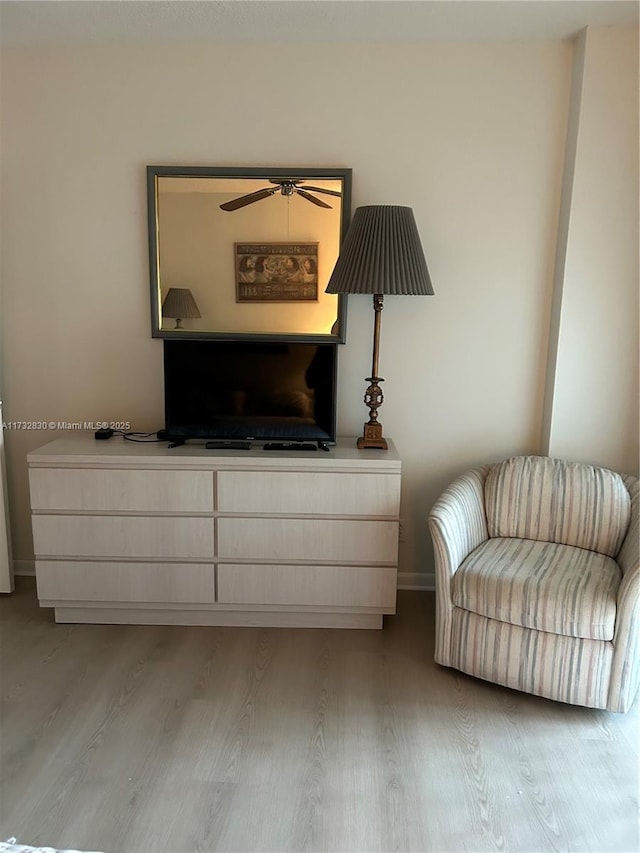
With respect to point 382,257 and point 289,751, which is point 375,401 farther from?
point 289,751

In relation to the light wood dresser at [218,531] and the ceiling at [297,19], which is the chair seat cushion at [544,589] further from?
the ceiling at [297,19]

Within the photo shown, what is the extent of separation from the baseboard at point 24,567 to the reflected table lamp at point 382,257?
2.02 metres

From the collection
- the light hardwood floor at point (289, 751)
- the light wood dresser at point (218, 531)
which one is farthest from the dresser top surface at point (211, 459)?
the light hardwood floor at point (289, 751)

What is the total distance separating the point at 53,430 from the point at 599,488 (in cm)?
248

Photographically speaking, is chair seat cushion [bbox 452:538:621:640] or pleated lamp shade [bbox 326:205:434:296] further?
pleated lamp shade [bbox 326:205:434:296]

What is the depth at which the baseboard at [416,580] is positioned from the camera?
3.11 metres

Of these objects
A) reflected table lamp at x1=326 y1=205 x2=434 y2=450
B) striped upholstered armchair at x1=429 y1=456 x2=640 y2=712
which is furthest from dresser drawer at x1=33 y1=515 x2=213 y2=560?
reflected table lamp at x1=326 y1=205 x2=434 y2=450

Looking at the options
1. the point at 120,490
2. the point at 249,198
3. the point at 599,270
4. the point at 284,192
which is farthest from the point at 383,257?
the point at 120,490

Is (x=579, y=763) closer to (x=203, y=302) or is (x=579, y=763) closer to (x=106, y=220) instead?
(x=203, y=302)

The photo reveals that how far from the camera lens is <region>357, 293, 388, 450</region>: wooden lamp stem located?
2705 mm

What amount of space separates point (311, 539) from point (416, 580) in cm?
78

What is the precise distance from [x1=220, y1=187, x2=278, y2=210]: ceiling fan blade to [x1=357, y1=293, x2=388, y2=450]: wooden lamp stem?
66 cm

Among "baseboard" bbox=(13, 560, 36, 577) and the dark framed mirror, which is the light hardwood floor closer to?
"baseboard" bbox=(13, 560, 36, 577)

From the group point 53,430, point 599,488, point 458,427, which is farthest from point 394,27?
point 53,430
